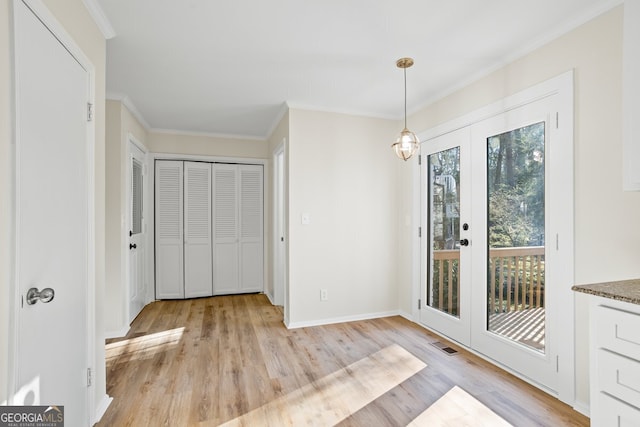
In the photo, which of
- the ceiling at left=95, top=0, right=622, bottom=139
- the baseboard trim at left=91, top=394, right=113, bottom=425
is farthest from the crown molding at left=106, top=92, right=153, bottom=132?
the baseboard trim at left=91, top=394, right=113, bottom=425

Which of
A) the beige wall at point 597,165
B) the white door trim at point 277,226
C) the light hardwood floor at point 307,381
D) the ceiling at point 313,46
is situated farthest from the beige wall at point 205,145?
the beige wall at point 597,165

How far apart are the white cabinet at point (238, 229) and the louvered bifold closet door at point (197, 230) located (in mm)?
115

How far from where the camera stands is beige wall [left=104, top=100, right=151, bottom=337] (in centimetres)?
320

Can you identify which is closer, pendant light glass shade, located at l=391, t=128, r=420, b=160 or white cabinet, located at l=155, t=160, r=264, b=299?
pendant light glass shade, located at l=391, t=128, r=420, b=160

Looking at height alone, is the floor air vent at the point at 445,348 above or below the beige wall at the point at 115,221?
below

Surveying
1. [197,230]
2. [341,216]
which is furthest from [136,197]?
[341,216]

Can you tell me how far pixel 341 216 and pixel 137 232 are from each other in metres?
2.58

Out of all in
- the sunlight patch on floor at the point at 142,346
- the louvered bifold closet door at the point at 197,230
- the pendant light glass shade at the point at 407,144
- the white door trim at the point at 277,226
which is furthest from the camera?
the louvered bifold closet door at the point at 197,230

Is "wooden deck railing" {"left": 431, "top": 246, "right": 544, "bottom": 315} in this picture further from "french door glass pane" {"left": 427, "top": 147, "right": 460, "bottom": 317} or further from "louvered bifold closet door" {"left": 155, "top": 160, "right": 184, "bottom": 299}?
"louvered bifold closet door" {"left": 155, "top": 160, "right": 184, "bottom": 299}

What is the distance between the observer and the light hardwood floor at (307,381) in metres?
1.92

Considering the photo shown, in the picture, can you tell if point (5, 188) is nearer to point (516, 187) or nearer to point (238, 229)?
point (516, 187)

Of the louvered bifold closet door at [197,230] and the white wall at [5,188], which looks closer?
the white wall at [5,188]

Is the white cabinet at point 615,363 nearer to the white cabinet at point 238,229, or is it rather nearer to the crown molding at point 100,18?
the crown molding at point 100,18

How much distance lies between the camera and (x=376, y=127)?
3809 mm
